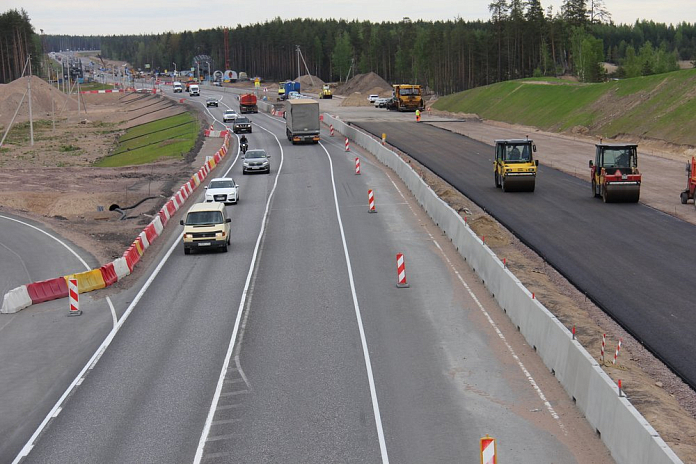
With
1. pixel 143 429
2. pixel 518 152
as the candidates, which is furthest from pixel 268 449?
pixel 518 152

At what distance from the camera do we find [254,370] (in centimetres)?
2030

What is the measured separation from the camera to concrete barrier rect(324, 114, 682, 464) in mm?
13338

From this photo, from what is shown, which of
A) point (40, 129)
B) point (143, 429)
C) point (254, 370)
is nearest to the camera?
point (143, 429)

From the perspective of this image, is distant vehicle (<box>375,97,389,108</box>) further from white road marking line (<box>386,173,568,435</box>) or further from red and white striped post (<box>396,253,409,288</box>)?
red and white striped post (<box>396,253,409,288</box>)

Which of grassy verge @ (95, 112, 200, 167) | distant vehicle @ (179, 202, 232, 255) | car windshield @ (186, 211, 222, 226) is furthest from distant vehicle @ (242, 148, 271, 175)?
car windshield @ (186, 211, 222, 226)

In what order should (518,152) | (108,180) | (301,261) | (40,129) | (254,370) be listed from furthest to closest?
(40,129) < (108,180) < (518,152) < (301,261) < (254,370)

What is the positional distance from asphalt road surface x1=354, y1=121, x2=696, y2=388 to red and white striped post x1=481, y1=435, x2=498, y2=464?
7.06 m

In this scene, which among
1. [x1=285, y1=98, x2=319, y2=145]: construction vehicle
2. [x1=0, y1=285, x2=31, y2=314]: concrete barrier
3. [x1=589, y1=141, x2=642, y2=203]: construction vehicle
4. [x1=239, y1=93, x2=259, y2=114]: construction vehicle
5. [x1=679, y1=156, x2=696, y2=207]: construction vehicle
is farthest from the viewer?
[x1=239, y1=93, x2=259, y2=114]: construction vehicle

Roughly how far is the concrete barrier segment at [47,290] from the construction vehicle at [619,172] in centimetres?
2494

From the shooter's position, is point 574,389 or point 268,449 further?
point 574,389

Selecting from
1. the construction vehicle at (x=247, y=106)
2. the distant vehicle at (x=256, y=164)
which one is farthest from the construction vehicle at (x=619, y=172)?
the construction vehicle at (x=247, y=106)

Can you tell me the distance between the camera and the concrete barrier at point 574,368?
13.3 meters

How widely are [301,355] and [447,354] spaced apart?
3.80 meters

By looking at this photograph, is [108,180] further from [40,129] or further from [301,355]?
[40,129]
